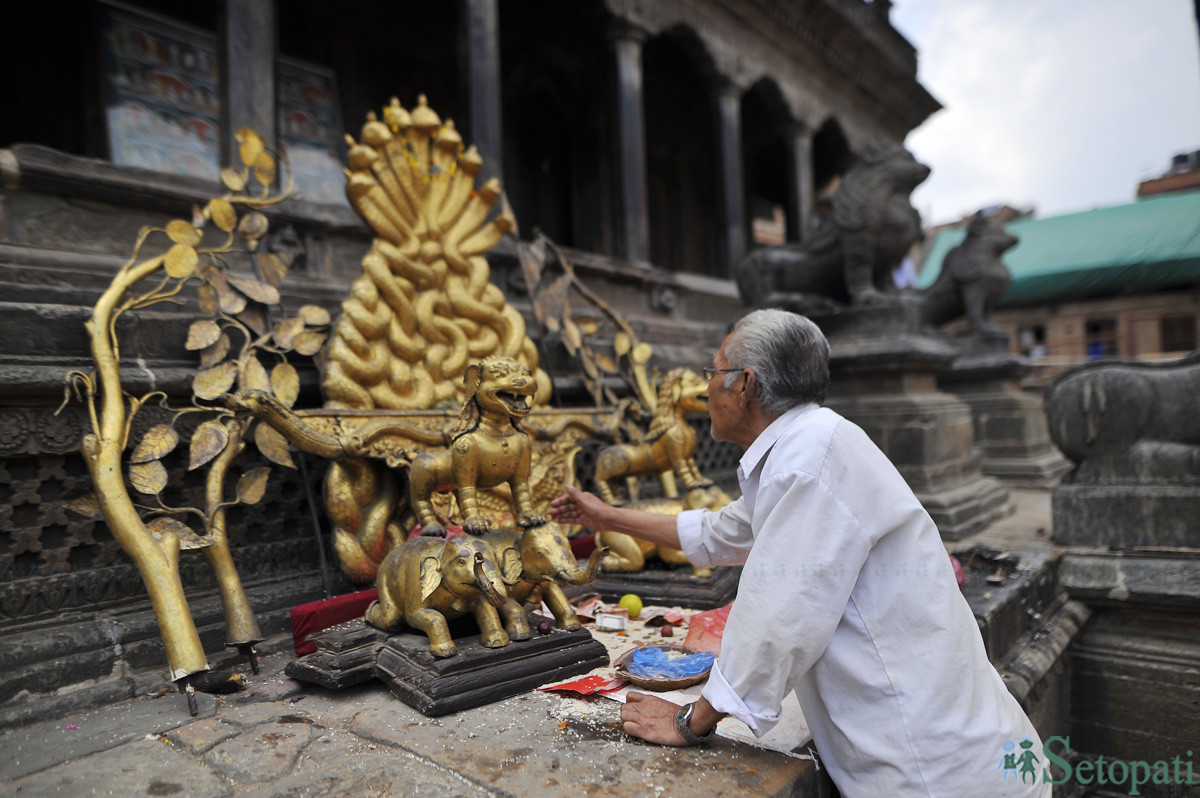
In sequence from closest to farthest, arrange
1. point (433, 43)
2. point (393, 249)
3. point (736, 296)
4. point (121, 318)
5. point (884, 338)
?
point (121, 318), point (393, 249), point (884, 338), point (433, 43), point (736, 296)

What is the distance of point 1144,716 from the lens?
3.46 metres

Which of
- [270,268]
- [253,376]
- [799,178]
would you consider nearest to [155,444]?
[253,376]

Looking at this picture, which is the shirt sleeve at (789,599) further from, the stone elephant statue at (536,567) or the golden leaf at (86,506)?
the golden leaf at (86,506)

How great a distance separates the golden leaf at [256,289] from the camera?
286 cm

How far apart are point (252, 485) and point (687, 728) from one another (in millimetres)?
1707

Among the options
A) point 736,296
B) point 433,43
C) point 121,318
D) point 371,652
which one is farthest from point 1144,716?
point 433,43

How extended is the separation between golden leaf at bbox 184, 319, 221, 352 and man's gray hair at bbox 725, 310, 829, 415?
204cm

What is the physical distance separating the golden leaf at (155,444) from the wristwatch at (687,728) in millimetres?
1826

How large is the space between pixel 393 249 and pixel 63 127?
5.43 m

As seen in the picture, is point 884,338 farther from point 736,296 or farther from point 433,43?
point 433,43

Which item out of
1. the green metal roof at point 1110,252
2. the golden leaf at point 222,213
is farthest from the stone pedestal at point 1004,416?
the green metal roof at point 1110,252

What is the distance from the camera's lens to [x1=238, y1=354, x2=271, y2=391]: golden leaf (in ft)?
8.75

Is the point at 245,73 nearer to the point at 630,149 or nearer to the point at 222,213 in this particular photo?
the point at 222,213

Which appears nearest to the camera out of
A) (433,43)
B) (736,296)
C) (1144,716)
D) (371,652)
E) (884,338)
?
(371,652)
